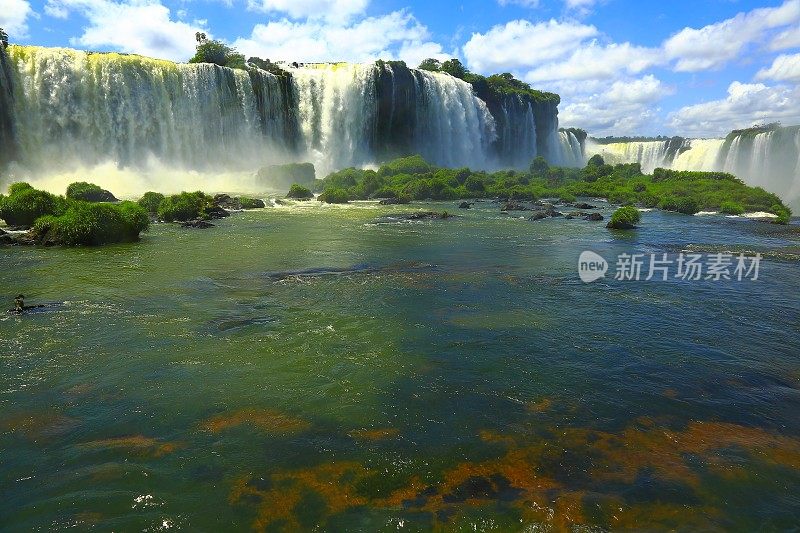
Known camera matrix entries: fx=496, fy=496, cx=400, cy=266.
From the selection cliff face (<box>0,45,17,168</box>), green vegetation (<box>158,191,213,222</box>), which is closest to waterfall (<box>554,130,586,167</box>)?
green vegetation (<box>158,191,213,222</box>)

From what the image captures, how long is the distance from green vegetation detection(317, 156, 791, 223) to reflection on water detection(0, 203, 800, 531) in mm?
26071

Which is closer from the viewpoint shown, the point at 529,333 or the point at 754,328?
the point at 529,333

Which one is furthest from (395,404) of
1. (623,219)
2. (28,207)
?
(623,219)

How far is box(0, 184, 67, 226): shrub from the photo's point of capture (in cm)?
1984

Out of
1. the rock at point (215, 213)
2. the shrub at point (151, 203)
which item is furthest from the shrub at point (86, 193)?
the rock at point (215, 213)

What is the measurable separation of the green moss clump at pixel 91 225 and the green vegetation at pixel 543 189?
59.5 feet

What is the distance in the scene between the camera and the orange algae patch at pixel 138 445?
512cm

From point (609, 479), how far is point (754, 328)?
22.5ft

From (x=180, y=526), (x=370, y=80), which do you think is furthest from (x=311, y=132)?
(x=180, y=526)

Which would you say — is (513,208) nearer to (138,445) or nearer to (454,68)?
A: (138,445)

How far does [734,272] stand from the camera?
587 inches

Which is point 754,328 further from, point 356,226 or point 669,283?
point 356,226

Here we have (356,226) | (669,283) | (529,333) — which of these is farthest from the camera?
(356,226)

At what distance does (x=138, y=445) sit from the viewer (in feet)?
17.2
